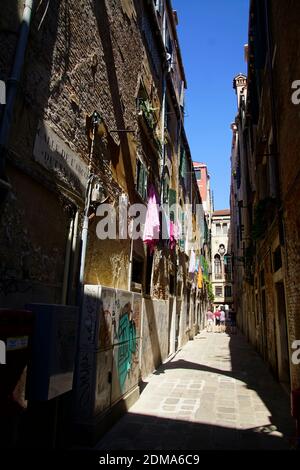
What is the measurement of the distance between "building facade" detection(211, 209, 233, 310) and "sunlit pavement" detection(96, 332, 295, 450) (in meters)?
36.4

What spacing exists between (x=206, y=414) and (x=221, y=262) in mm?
43377

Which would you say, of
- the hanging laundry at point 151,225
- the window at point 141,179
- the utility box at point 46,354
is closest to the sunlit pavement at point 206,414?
the utility box at point 46,354

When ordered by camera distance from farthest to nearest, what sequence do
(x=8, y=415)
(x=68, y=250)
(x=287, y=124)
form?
(x=287, y=124)
(x=68, y=250)
(x=8, y=415)

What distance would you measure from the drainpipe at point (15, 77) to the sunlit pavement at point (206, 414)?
388cm

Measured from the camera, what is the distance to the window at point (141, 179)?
840 centimetres

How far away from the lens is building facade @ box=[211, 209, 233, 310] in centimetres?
4616

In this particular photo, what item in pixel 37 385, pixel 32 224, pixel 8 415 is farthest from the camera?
pixel 32 224

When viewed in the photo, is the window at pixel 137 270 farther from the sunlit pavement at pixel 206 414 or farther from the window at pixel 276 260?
the window at pixel 276 260

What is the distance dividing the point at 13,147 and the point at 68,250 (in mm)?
1599

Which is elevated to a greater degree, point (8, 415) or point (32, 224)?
point (32, 224)

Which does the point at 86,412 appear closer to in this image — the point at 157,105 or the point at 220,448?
the point at 220,448

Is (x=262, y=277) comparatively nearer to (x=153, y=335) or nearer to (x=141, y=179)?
(x=153, y=335)

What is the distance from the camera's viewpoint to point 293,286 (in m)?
6.00
